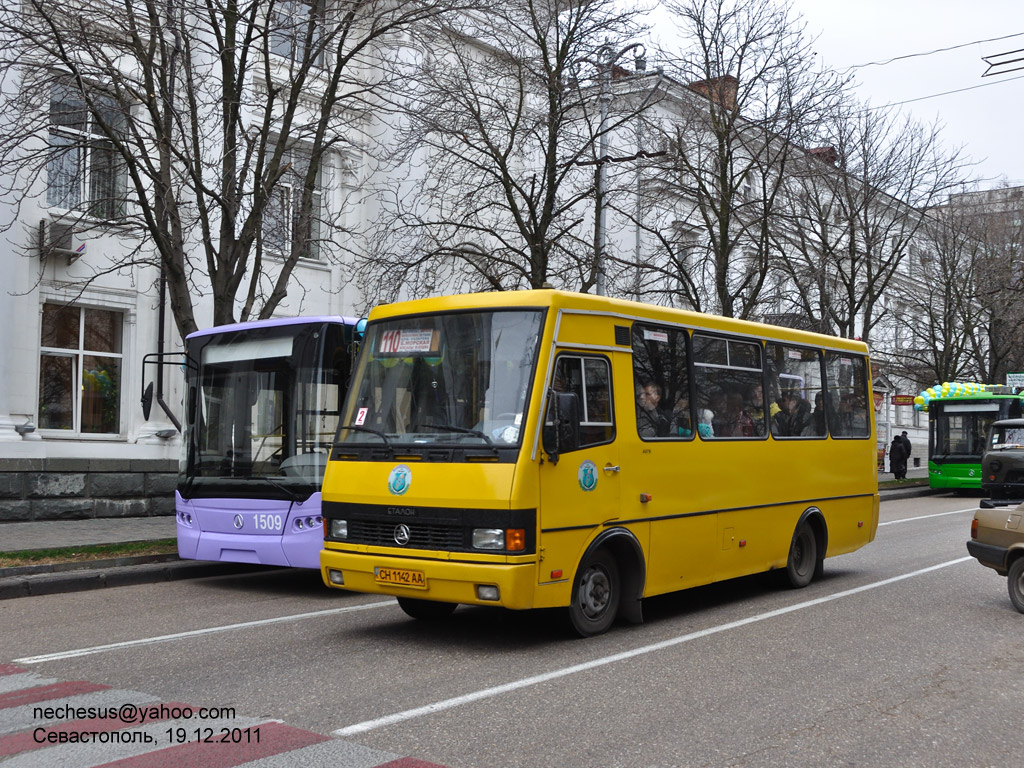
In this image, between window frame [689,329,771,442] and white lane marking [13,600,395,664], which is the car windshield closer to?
window frame [689,329,771,442]

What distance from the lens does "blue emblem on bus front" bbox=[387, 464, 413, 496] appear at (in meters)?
8.16

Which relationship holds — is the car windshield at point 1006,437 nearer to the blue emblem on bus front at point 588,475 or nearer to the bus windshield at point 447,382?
the blue emblem on bus front at point 588,475

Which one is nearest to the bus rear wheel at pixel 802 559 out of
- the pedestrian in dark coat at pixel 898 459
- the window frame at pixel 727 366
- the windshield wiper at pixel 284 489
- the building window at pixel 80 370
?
the window frame at pixel 727 366

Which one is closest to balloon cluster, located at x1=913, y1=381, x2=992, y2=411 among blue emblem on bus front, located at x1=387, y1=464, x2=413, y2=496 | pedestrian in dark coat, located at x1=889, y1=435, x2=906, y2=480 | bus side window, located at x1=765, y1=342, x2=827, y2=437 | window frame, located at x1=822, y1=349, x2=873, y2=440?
pedestrian in dark coat, located at x1=889, y1=435, x2=906, y2=480

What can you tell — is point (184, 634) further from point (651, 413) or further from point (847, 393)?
point (847, 393)

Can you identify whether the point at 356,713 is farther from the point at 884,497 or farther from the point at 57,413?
the point at 884,497

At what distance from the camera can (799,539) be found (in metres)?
11.9

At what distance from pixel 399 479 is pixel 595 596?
186 centimetres

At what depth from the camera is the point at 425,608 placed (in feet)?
30.3

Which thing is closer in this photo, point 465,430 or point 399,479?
point 465,430

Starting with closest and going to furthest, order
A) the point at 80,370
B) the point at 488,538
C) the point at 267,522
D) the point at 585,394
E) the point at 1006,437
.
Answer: the point at 488,538 → the point at 585,394 → the point at 267,522 → the point at 80,370 → the point at 1006,437

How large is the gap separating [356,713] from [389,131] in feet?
66.5

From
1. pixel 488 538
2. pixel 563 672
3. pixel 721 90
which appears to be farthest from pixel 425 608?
pixel 721 90

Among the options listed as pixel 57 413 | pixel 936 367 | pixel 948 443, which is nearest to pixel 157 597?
pixel 57 413
